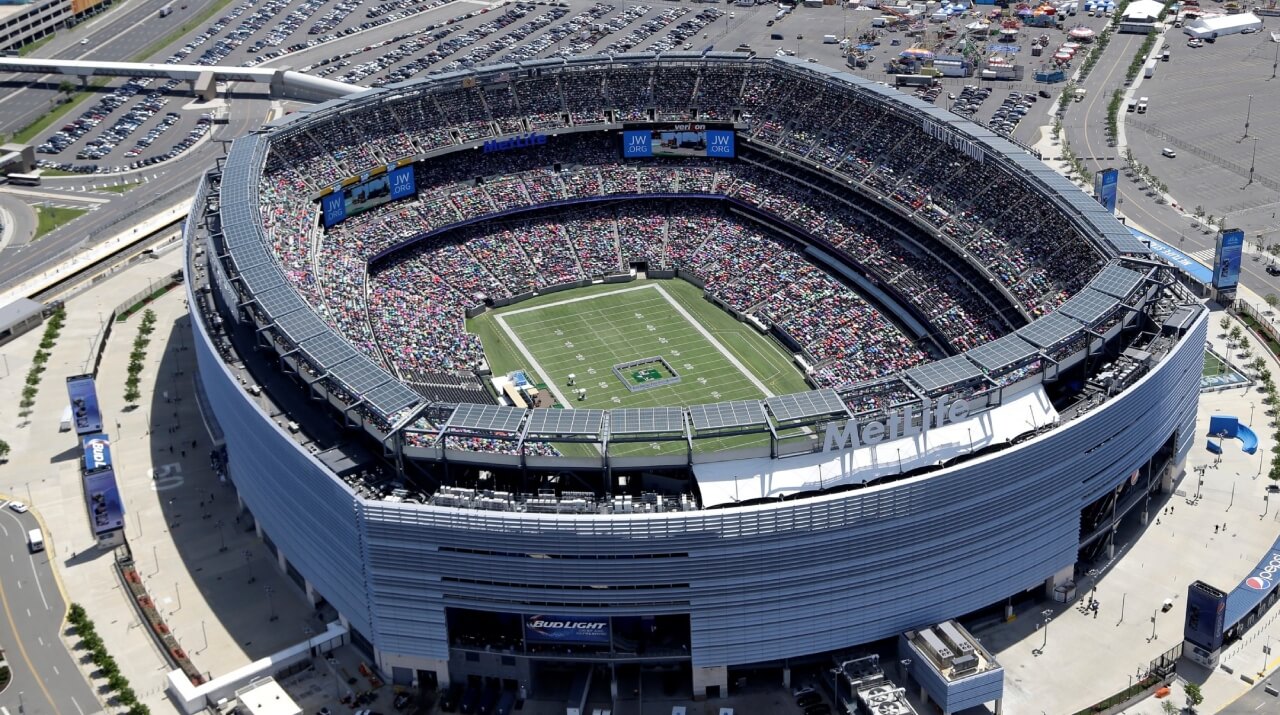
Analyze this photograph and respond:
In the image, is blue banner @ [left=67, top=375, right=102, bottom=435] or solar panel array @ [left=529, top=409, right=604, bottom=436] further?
blue banner @ [left=67, top=375, right=102, bottom=435]

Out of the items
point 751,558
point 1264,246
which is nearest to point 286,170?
point 751,558

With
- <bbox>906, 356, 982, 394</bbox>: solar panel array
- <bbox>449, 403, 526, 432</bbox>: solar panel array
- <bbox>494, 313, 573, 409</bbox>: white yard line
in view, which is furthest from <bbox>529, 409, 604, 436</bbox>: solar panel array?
<bbox>494, 313, 573, 409</bbox>: white yard line

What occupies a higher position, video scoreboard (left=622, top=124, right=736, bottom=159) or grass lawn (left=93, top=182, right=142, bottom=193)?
video scoreboard (left=622, top=124, right=736, bottom=159)

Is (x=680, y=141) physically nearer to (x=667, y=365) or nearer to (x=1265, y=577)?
(x=667, y=365)

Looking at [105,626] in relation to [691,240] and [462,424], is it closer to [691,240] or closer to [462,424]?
[462,424]

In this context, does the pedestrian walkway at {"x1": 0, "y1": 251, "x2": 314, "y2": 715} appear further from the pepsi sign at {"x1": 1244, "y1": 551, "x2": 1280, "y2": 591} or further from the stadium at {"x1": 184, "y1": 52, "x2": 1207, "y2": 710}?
the pepsi sign at {"x1": 1244, "y1": 551, "x2": 1280, "y2": 591}

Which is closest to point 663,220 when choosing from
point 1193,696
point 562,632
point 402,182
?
point 402,182
